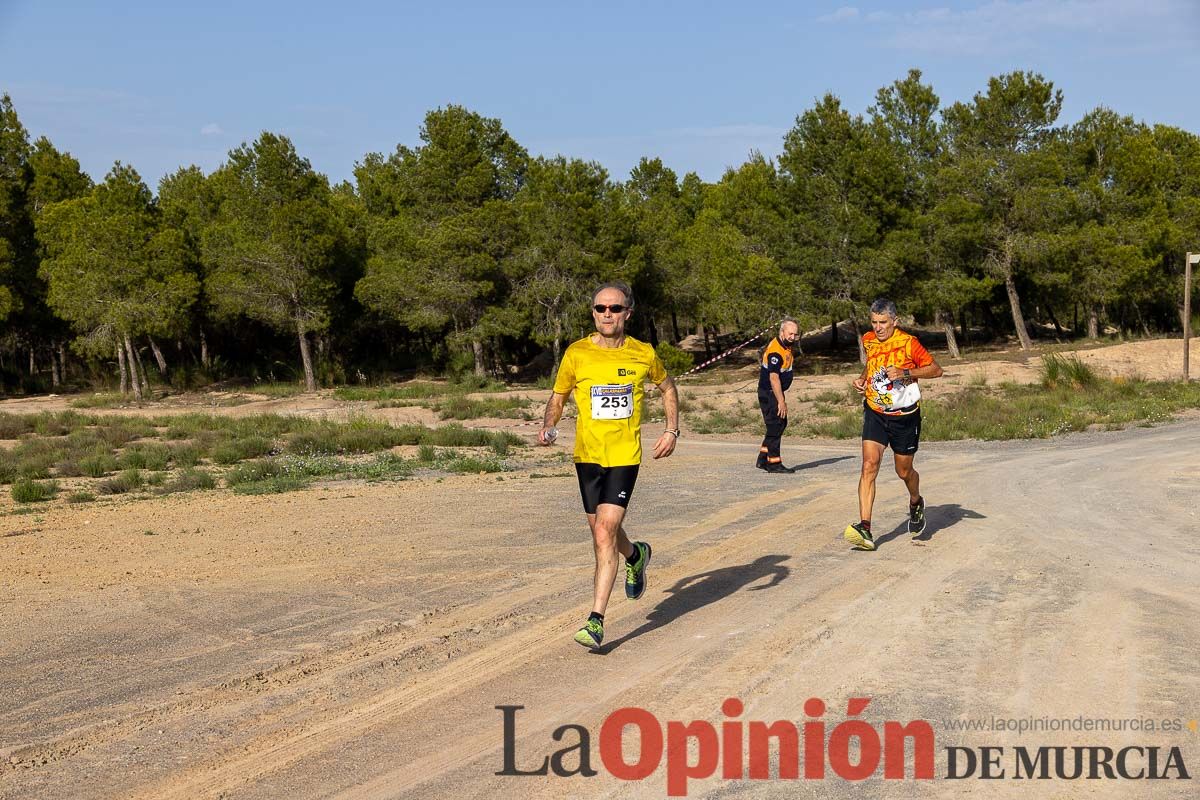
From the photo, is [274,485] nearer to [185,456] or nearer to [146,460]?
[146,460]

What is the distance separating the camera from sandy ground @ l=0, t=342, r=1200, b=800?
15.5 feet

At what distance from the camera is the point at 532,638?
671 centimetres

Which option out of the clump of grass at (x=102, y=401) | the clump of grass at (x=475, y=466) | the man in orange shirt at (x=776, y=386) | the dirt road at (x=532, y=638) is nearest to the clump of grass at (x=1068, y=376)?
the man in orange shirt at (x=776, y=386)

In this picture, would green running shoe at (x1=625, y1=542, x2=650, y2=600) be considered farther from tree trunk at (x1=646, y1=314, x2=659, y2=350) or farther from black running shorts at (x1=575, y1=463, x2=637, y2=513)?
Result: tree trunk at (x1=646, y1=314, x2=659, y2=350)

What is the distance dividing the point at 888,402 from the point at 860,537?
115 cm

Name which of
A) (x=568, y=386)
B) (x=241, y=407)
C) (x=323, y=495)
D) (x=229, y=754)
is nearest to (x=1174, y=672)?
(x=568, y=386)

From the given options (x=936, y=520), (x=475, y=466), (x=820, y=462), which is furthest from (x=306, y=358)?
(x=936, y=520)

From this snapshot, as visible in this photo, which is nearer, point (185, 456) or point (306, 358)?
point (185, 456)

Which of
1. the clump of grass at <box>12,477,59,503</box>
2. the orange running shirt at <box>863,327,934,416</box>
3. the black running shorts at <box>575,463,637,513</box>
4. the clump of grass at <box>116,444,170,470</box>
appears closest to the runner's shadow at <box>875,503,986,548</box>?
the orange running shirt at <box>863,327,934,416</box>

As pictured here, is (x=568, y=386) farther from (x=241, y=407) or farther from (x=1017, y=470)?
(x=241, y=407)

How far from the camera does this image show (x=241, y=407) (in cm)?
3938

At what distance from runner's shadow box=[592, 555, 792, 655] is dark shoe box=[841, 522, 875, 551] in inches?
22.8

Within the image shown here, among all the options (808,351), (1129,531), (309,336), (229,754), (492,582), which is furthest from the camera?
(808,351)

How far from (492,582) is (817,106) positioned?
124 feet
